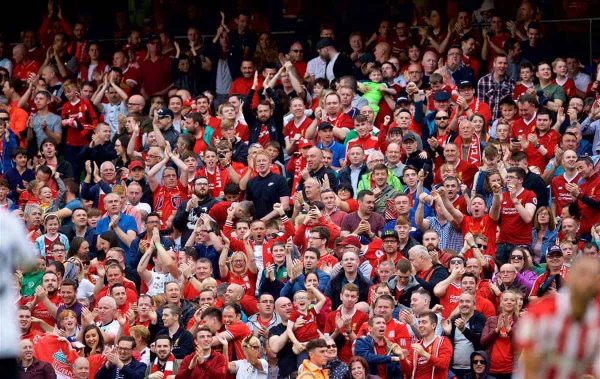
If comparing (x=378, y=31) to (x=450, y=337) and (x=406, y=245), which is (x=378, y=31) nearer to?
(x=406, y=245)


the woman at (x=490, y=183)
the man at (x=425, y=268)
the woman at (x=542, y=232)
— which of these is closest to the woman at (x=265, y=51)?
the woman at (x=490, y=183)

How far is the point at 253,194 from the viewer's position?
20.0 metres

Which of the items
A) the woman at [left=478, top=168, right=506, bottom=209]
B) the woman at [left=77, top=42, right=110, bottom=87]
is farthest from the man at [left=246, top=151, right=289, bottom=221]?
the woman at [left=77, top=42, right=110, bottom=87]

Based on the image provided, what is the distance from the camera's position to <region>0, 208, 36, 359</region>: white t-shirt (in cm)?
921

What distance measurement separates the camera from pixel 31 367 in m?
16.3

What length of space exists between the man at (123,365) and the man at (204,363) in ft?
1.59

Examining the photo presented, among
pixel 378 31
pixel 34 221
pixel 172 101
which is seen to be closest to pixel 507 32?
pixel 378 31

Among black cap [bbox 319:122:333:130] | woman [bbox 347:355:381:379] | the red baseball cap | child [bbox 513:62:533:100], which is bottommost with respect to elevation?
woman [bbox 347:355:381:379]

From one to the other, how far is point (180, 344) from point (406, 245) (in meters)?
2.89

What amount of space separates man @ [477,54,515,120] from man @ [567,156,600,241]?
283cm

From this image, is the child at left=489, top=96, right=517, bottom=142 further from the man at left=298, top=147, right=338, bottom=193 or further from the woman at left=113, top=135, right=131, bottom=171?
the woman at left=113, top=135, right=131, bottom=171

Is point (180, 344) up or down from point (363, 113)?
down

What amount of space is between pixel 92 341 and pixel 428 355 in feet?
12.0

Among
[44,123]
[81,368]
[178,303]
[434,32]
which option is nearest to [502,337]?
[178,303]
